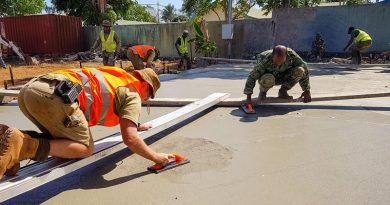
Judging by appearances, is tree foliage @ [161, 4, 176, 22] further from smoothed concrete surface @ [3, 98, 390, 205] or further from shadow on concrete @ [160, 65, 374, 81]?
smoothed concrete surface @ [3, 98, 390, 205]

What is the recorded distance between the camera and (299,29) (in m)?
14.8

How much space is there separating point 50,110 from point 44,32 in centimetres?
1722

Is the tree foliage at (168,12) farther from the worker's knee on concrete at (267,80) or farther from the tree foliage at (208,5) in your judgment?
the worker's knee on concrete at (267,80)

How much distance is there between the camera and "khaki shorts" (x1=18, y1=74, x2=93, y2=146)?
2404mm

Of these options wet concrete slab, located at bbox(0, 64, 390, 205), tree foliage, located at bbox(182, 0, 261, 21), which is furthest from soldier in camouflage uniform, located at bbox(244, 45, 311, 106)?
tree foliage, located at bbox(182, 0, 261, 21)

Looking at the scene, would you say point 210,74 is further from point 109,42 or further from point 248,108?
point 248,108

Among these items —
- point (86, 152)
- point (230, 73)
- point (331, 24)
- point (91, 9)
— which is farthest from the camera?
point (91, 9)

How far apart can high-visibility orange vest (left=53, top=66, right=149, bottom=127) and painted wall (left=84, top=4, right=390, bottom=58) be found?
12728mm

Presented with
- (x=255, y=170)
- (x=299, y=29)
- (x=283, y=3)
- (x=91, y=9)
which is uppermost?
(x=283, y=3)

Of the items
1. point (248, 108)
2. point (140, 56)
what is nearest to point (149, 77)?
point (248, 108)

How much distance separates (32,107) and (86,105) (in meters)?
0.35

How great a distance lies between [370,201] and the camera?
8.04 ft

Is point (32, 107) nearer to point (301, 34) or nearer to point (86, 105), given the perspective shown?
point (86, 105)

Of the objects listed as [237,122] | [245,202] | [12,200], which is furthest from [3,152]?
[237,122]
